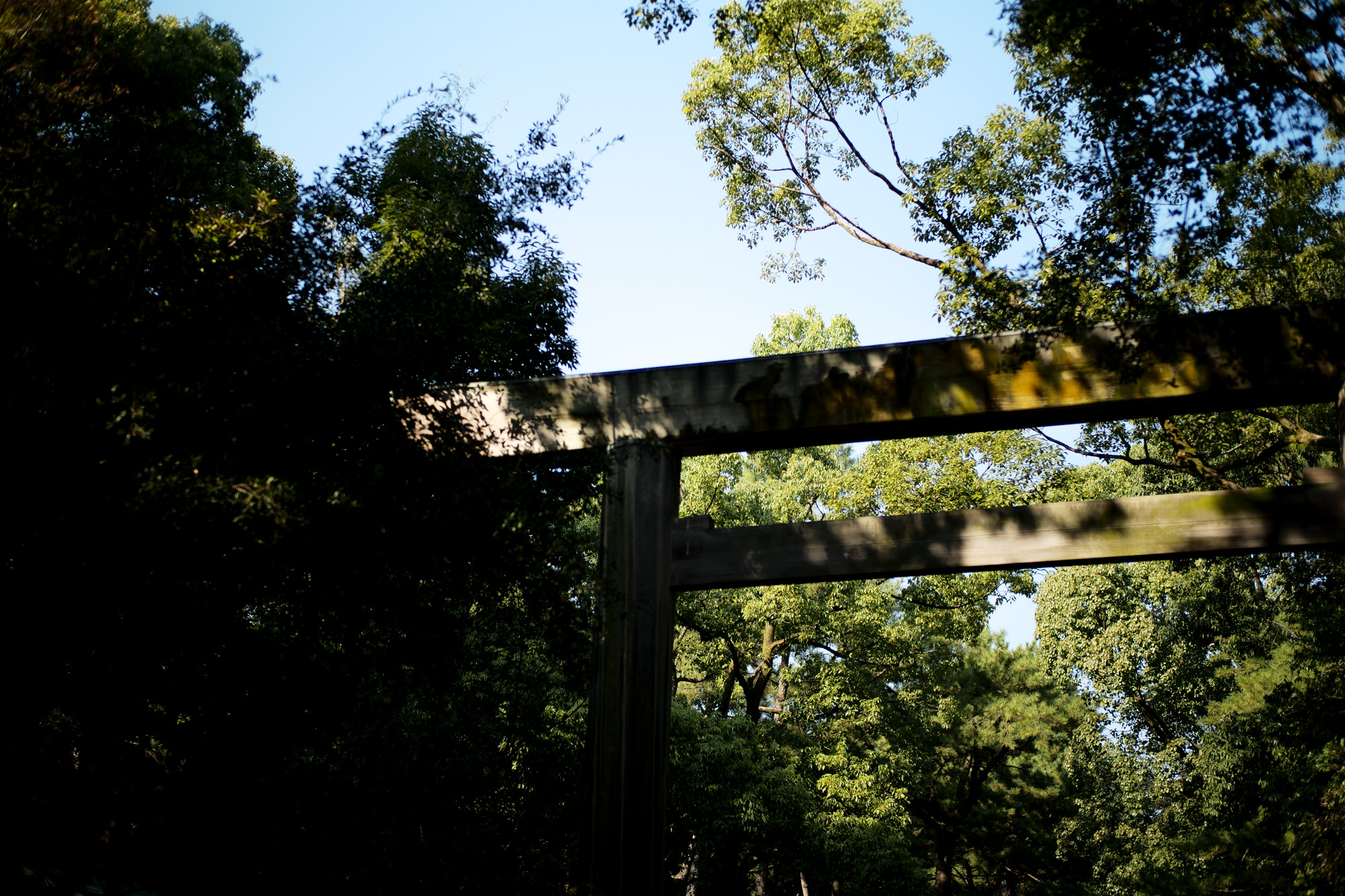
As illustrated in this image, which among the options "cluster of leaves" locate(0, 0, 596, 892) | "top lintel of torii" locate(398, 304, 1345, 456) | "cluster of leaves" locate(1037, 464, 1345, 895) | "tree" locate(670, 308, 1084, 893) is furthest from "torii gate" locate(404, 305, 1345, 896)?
"cluster of leaves" locate(1037, 464, 1345, 895)

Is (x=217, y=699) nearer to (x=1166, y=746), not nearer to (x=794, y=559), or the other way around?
(x=794, y=559)

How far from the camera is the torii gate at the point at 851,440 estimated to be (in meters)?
4.51

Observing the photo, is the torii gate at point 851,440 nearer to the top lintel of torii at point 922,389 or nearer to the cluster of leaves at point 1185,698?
the top lintel of torii at point 922,389

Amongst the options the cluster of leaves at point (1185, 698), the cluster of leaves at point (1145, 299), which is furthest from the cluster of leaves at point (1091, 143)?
the cluster of leaves at point (1185, 698)

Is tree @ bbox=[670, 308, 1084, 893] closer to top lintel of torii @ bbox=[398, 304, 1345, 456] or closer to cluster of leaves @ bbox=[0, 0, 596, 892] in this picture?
top lintel of torii @ bbox=[398, 304, 1345, 456]

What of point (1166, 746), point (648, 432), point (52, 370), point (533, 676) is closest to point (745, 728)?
point (533, 676)

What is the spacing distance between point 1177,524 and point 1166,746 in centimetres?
1446

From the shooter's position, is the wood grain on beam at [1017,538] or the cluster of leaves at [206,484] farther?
the wood grain on beam at [1017,538]

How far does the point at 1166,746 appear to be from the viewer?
16.6m

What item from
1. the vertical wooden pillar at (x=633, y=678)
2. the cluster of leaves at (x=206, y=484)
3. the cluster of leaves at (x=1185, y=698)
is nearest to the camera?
the cluster of leaves at (x=206, y=484)

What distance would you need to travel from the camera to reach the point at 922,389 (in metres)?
4.78

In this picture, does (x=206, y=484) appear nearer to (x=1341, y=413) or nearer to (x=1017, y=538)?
(x=1017, y=538)

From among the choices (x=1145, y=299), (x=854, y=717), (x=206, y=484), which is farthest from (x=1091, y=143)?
(x=854, y=717)

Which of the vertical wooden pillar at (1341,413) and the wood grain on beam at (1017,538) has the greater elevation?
the vertical wooden pillar at (1341,413)
